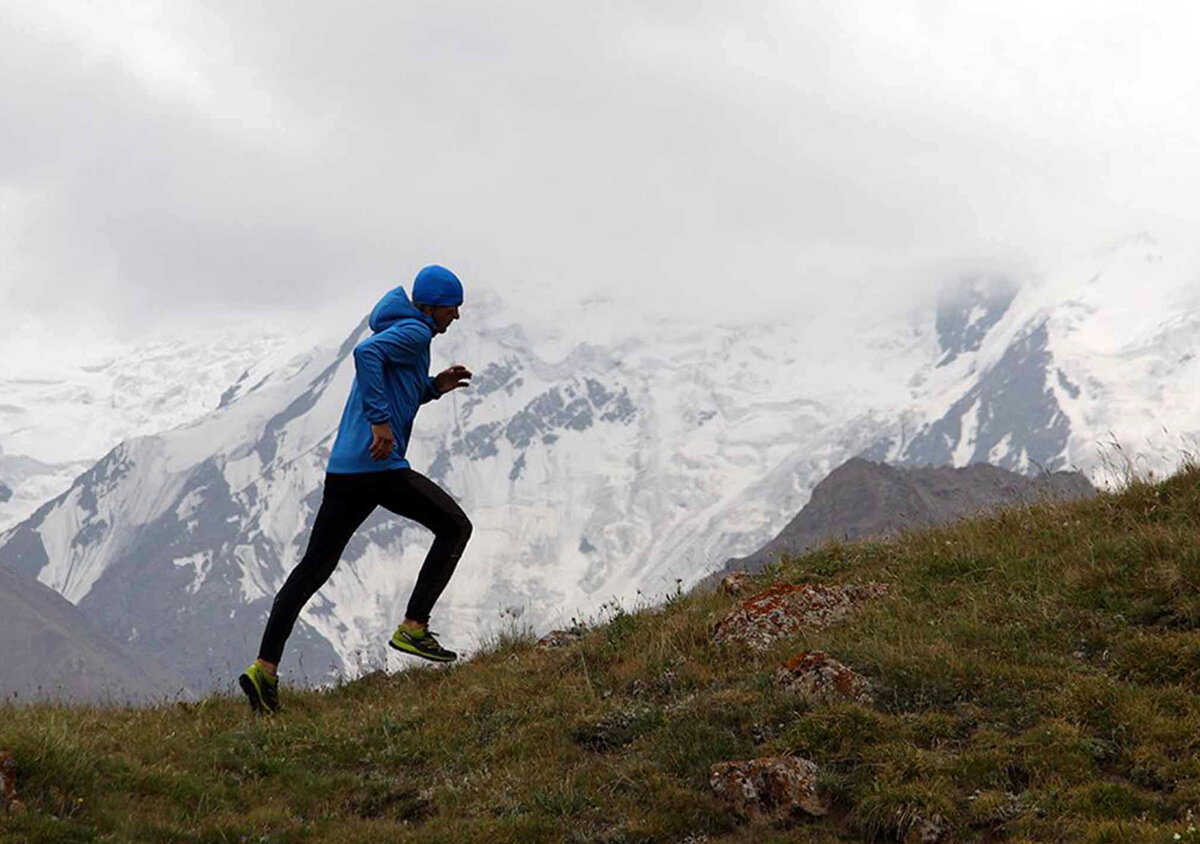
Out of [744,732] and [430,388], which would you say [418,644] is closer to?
[430,388]

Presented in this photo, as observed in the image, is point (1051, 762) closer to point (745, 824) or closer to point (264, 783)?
point (745, 824)

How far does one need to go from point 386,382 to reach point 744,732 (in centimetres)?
440

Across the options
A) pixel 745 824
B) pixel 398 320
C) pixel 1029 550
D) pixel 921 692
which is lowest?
pixel 745 824

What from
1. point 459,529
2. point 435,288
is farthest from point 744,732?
point 435,288

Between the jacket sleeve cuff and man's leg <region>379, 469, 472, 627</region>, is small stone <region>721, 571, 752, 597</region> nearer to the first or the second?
man's leg <region>379, 469, 472, 627</region>

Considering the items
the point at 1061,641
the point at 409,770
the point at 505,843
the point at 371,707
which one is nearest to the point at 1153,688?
the point at 1061,641

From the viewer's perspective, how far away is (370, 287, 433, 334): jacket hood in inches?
430

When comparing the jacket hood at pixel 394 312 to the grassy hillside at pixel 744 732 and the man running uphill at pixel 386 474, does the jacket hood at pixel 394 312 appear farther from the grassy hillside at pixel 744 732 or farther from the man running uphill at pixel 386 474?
the grassy hillside at pixel 744 732

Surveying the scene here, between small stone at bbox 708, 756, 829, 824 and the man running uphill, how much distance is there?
3.68 meters

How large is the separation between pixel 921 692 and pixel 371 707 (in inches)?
191

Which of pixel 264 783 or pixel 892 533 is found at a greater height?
pixel 892 533

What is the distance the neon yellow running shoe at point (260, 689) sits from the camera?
10562 mm

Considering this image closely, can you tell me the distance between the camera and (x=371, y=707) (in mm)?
10734

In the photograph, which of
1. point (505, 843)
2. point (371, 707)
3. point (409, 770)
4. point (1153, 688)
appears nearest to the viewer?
point (505, 843)
